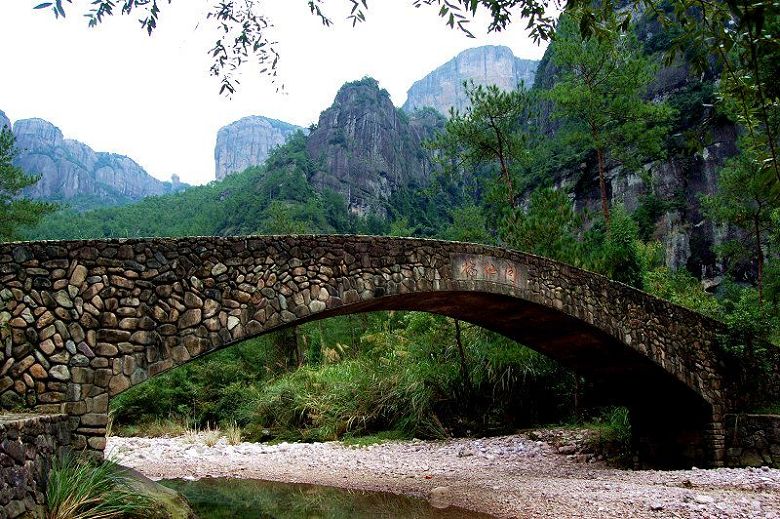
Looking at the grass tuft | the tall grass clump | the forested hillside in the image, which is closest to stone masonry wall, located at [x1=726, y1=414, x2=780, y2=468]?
the forested hillside

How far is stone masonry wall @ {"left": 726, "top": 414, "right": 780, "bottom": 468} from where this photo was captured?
9344 millimetres

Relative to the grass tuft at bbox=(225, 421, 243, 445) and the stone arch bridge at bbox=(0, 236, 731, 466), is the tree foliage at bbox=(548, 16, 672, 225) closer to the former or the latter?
the stone arch bridge at bbox=(0, 236, 731, 466)

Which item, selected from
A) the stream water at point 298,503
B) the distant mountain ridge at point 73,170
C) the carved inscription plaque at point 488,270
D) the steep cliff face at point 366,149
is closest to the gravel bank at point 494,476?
the stream water at point 298,503

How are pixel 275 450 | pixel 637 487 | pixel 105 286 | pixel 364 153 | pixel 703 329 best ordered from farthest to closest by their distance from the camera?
pixel 364 153
pixel 275 450
pixel 703 329
pixel 637 487
pixel 105 286

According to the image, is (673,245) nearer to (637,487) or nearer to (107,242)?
(637,487)

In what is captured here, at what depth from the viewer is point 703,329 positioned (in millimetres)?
10219

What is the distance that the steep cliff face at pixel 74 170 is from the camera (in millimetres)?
71188

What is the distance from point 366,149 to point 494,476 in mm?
52949

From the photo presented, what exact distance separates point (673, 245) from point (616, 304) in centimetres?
→ 2231

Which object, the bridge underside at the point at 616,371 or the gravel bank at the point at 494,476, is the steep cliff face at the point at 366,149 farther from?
the bridge underside at the point at 616,371

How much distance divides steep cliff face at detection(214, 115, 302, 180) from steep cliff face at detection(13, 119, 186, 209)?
13.3 metres

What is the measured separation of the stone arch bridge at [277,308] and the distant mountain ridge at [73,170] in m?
66.1

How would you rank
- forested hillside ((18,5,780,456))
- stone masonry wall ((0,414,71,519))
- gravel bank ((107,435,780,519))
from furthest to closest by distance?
forested hillside ((18,5,780,456))
gravel bank ((107,435,780,519))
stone masonry wall ((0,414,71,519))

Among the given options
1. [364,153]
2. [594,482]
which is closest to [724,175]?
[594,482]
